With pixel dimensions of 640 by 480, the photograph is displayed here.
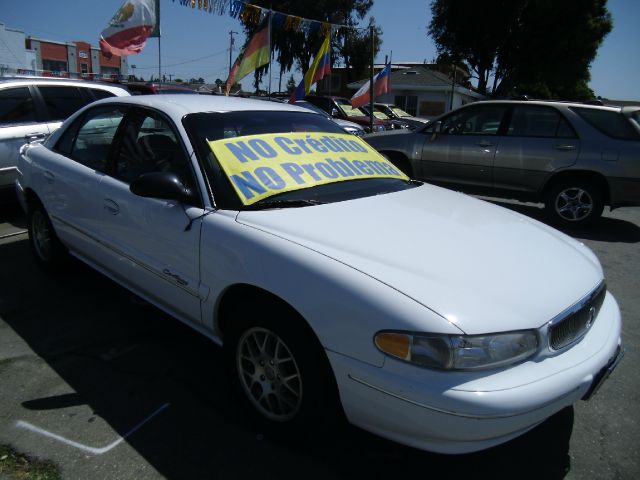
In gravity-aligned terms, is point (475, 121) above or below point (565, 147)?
above

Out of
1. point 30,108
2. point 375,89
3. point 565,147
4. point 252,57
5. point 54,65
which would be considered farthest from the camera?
point 54,65

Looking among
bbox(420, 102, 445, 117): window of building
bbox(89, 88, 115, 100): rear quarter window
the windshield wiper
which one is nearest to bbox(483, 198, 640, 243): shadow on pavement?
the windshield wiper

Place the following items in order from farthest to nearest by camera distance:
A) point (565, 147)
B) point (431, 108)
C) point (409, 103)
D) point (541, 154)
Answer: point (409, 103) < point (431, 108) < point (541, 154) < point (565, 147)

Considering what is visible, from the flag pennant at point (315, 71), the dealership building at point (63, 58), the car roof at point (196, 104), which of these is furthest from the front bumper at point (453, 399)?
the dealership building at point (63, 58)

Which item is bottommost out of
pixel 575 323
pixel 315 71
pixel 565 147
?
pixel 575 323

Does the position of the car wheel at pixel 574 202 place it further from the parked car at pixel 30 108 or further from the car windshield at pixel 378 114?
the car windshield at pixel 378 114

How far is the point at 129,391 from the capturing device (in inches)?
110

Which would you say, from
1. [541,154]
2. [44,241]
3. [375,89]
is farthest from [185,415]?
[375,89]

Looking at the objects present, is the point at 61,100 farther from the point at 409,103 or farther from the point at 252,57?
the point at 409,103

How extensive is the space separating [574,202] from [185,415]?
590cm

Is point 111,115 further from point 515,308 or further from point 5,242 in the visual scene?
point 515,308

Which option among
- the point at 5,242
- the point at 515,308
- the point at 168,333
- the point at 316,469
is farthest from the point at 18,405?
the point at 5,242

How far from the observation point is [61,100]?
6508 mm

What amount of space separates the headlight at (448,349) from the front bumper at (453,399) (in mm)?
29
